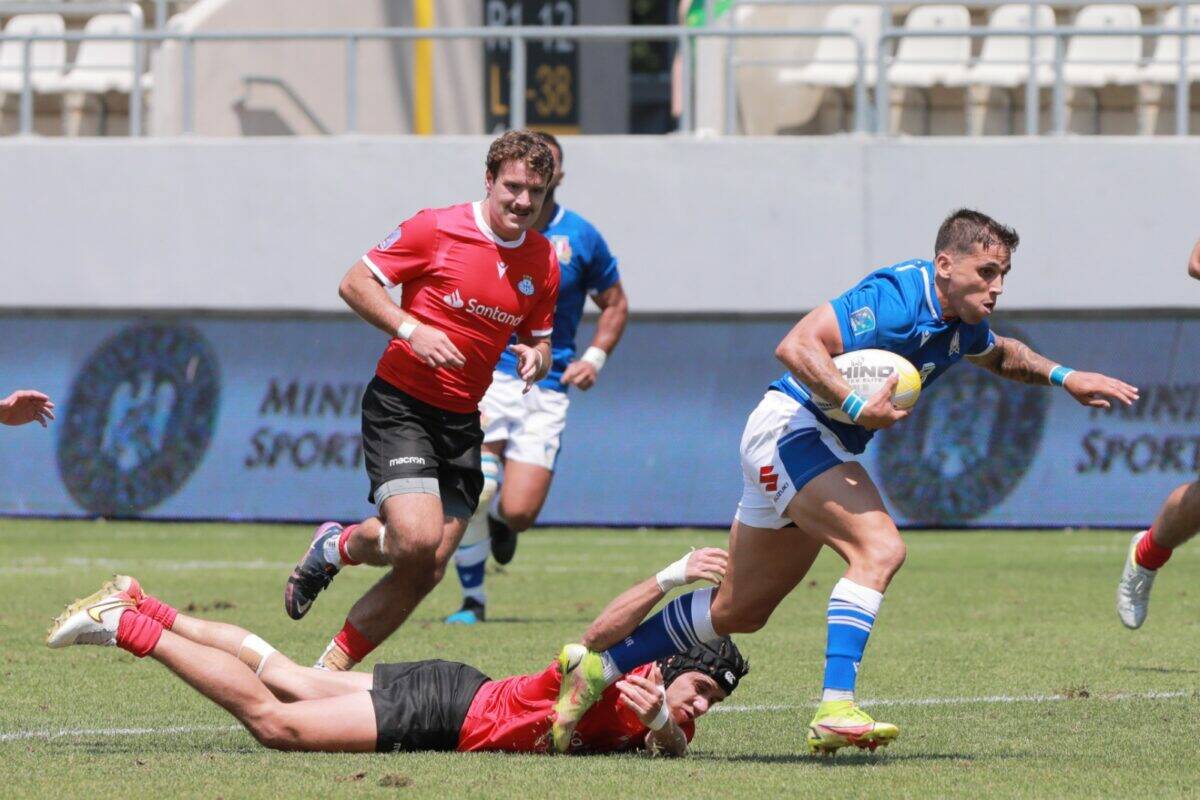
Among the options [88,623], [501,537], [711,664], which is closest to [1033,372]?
[711,664]

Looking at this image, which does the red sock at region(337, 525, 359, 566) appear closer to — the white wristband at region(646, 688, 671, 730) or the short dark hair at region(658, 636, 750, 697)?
the short dark hair at region(658, 636, 750, 697)

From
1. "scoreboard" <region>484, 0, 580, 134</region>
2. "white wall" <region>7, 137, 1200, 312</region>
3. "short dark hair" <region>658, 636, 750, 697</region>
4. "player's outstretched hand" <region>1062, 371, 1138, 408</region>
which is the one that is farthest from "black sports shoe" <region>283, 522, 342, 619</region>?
"scoreboard" <region>484, 0, 580, 134</region>

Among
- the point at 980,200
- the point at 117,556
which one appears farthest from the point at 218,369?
the point at 980,200

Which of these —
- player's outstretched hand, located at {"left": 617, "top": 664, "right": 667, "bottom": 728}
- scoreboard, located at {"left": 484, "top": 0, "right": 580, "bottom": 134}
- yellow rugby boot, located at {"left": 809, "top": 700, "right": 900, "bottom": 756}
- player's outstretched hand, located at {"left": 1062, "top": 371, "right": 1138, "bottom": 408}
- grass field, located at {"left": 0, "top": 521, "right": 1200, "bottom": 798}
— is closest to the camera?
grass field, located at {"left": 0, "top": 521, "right": 1200, "bottom": 798}

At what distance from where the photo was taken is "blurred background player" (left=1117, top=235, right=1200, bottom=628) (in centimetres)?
884

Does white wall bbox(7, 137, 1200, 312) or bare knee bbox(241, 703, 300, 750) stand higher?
white wall bbox(7, 137, 1200, 312)

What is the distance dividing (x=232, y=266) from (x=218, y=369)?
0.97 m

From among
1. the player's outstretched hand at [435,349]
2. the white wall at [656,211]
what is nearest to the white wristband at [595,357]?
the player's outstretched hand at [435,349]

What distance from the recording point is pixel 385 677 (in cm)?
654

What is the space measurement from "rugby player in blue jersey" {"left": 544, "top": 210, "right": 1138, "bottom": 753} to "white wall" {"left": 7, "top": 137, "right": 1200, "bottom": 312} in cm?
1083

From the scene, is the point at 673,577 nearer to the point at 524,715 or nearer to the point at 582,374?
the point at 524,715

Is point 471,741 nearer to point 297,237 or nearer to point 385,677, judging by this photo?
point 385,677

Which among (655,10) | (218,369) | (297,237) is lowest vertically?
(218,369)

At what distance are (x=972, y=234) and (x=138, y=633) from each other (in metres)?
3.11
